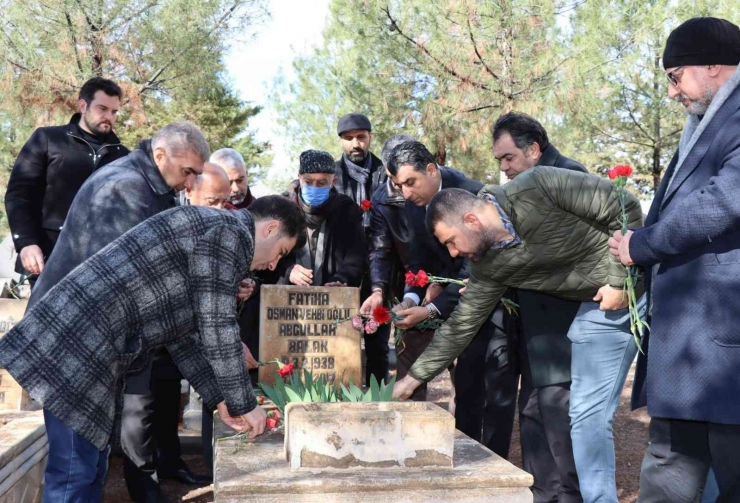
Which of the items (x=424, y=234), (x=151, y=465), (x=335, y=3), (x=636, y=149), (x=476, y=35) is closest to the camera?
(x=151, y=465)

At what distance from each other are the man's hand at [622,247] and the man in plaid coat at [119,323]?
1298 mm

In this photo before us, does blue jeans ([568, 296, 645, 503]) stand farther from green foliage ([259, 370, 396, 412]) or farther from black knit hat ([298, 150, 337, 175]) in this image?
black knit hat ([298, 150, 337, 175])

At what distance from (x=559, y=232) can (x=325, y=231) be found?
1838 mm

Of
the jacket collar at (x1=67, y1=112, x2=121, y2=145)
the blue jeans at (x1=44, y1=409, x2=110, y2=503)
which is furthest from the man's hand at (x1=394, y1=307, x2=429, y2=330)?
the jacket collar at (x1=67, y1=112, x2=121, y2=145)

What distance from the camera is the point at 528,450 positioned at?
385 centimetres

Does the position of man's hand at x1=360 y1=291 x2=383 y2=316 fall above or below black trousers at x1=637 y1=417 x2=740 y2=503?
above

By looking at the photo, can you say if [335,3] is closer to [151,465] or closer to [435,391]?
[435,391]

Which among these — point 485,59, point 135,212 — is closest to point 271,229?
point 135,212

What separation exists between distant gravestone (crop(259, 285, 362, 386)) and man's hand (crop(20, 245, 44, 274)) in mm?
1295

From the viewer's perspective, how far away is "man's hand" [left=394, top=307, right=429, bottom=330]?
4.16m

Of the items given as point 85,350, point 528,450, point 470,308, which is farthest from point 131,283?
point 528,450

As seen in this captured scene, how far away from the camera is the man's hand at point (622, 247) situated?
2.74 metres

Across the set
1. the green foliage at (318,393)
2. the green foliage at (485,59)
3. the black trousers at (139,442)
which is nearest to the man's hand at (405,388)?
the green foliage at (318,393)

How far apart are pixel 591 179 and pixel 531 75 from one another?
23.1 feet
